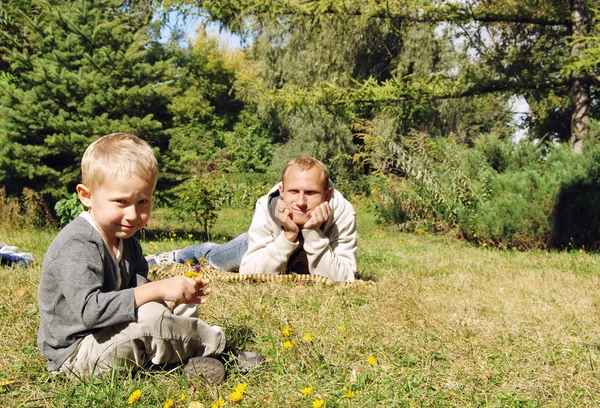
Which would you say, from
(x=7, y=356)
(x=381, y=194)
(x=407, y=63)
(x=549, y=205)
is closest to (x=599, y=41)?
(x=549, y=205)

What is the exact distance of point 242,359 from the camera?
2.46 metres

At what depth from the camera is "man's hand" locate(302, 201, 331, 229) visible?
12.5 ft

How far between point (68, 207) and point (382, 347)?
6.55 metres

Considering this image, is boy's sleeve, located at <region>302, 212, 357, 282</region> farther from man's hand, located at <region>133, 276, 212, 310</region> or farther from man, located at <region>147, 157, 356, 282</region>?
man's hand, located at <region>133, 276, 212, 310</region>

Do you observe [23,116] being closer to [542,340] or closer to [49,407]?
[49,407]

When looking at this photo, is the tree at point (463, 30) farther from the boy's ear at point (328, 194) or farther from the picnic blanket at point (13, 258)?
the picnic blanket at point (13, 258)

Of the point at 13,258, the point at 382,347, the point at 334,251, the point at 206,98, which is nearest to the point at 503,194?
the point at 334,251

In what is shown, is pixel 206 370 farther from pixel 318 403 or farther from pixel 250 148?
pixel 250 148

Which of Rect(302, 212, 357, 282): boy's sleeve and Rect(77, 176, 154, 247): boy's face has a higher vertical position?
Rect(77, 176, 154, 247): boy's face

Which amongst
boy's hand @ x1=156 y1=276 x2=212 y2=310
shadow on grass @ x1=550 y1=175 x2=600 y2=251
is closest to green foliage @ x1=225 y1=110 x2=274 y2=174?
shadow on grass @ x1=550 y1=175 x2=600 y2=251

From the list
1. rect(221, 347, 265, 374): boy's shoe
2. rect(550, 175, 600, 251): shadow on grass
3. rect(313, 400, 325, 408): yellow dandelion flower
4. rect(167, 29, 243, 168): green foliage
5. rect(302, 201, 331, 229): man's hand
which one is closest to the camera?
rect(313, 400, 325, 408): yellow dandelion flower

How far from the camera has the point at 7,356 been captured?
2.52 metres

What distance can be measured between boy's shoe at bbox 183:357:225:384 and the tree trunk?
877cm

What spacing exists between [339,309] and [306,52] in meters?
15.9
